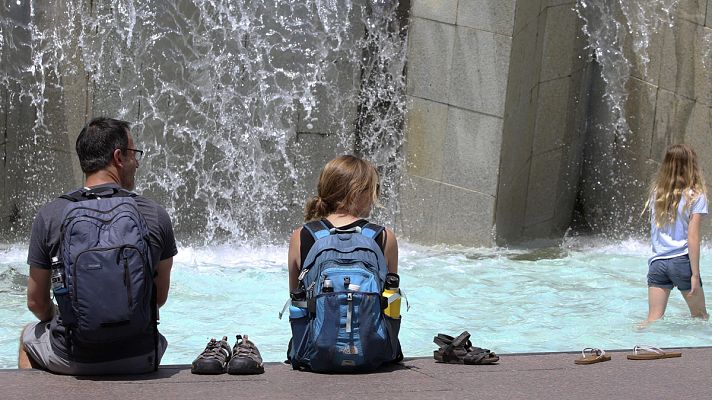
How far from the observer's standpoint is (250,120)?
12.0m

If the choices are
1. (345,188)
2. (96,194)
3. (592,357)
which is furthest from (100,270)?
(592,357)

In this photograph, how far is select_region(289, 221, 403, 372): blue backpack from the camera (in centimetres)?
495

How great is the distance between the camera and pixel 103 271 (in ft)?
15.2

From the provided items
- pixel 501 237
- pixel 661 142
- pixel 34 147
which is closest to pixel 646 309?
pixel 501 237

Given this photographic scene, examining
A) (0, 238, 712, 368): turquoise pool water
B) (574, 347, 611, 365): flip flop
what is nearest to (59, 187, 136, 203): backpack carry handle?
(0, 238, 712, 368): turquoise pool water

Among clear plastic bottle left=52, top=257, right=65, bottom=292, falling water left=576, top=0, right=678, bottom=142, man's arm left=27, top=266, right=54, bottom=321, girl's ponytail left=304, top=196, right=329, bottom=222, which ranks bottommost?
man's arm left=27, top=266, right=54, bottom=321

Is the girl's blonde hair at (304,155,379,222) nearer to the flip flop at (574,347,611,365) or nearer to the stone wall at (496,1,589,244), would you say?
the flip flop at (574,347,611,365)

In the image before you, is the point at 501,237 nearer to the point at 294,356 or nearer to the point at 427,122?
the point at 427,122

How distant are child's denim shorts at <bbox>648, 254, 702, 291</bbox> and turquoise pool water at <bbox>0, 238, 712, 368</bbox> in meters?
0.34

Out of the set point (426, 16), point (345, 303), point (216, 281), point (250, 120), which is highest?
point (426, 16)

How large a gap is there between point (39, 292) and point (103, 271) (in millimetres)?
488

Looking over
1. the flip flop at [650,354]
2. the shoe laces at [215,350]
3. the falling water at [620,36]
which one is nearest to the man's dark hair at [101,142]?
the shoe laces at [215,350]

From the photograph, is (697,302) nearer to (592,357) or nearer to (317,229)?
(592,357)

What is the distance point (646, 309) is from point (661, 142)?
3990mm
